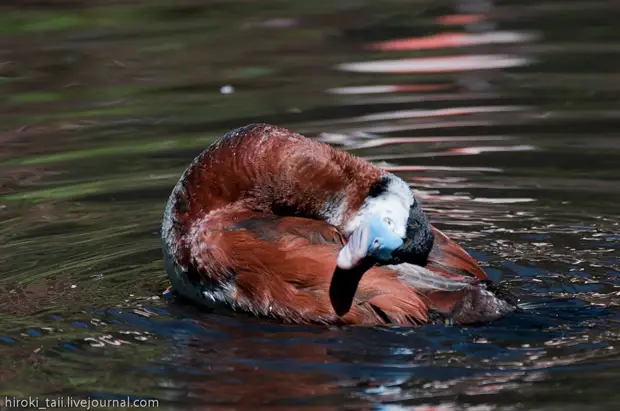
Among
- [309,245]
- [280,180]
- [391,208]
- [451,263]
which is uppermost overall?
[280,180]

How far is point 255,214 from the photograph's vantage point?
6.34 meters

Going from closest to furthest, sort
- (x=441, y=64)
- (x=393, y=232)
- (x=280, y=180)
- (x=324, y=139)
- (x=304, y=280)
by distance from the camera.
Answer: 1. (x=304, y=280)
2. (x=393, y=232)
3. (x=280, y=180)
4. (x=324, y=139)
5. (x=441, y=64)

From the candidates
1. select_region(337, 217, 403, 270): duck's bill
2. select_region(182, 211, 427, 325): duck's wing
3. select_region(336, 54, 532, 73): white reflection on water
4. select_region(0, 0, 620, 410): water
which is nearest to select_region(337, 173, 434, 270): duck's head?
select_region(337, 217, 403, 270): duck's bill

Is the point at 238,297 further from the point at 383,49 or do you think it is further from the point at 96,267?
the point at 383,49

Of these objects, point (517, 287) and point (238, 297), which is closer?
point (238, 297)

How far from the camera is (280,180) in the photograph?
6434mm

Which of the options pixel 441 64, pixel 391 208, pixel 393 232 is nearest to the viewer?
pixel 393 232

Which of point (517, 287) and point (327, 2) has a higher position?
point (327, 2)

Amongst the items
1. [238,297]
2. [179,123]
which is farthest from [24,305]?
[179,123]

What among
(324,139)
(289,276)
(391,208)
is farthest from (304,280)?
(324,139)

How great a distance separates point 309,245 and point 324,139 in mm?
3367

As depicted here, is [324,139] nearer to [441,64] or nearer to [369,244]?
[441,64]

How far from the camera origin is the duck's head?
19.6ft

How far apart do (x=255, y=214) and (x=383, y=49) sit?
5.39m
